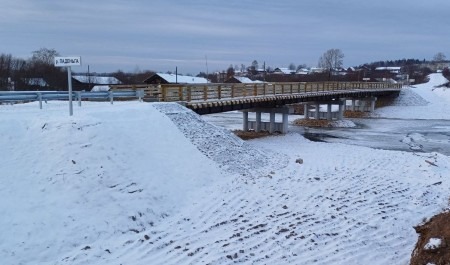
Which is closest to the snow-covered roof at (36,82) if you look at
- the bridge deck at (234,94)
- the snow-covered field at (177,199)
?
the bridge deck at (234,94)

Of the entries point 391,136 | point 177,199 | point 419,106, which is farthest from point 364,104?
point 177,199

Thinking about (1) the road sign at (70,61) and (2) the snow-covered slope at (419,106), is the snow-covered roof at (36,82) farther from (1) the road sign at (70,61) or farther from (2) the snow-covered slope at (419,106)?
(1) the road sign at (70,61)

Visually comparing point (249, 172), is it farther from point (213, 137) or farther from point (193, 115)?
point (193, 115)

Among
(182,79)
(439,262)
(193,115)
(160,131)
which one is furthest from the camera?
(182,79)

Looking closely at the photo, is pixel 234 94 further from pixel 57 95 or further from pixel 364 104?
pixel 364 104

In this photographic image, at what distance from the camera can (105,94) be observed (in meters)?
20.9

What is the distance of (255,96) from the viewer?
101ft

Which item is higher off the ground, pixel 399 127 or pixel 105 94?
pixel 105 94

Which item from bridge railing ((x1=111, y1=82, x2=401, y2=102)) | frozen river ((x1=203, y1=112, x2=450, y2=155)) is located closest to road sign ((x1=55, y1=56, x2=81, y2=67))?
bridge railing ((x1=111, y1=82, x2=401, y2=102))

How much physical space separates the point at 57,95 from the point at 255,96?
1472 centimetres

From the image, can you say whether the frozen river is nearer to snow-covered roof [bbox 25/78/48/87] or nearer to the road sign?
the road sign

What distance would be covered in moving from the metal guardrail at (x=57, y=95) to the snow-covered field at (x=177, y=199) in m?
3.37

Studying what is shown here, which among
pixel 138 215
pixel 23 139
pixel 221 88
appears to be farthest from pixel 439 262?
pixel 221 88

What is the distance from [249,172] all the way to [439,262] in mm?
9825
